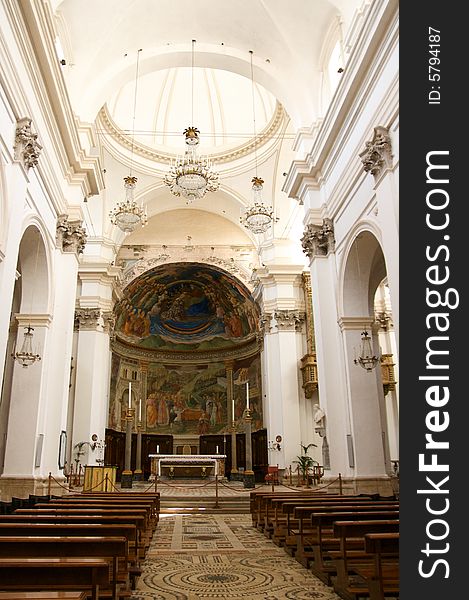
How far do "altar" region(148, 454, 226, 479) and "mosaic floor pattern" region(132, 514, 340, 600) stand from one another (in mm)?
9044

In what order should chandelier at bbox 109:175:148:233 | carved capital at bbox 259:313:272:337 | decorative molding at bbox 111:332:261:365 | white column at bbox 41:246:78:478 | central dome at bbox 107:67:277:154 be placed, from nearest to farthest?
white column at bbox 41:246:78:478 < chandelier at bbox 109:175:148:233 < carved capital at bbox 259:313:272:337 < central dome at bbox 107:67:277:154 < decorative molding at bbox 111:332:261:365

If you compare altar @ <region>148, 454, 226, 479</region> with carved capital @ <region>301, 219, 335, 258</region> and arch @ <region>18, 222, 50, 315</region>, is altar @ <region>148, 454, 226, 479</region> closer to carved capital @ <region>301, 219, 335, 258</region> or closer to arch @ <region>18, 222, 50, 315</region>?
carved capital @ <region>301, 219, 335, 258</region>

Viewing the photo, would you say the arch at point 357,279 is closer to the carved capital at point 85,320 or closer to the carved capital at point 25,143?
the carved capital at point 25,143

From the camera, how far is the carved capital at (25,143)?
7.93 meters

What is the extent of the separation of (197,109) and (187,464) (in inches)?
544

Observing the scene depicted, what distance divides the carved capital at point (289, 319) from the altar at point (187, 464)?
521 centimetres

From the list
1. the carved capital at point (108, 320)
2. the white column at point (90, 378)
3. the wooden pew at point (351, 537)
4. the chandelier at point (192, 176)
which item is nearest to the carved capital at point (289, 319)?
the carved capital at point (108, 320)

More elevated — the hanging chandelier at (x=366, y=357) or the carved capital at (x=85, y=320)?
the carved capital at (x=85, y=320)

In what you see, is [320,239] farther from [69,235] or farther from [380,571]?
[380,571]

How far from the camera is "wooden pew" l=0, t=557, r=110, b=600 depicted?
9.31 feet

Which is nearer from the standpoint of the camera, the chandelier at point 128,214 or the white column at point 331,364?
the white column at point 331,364

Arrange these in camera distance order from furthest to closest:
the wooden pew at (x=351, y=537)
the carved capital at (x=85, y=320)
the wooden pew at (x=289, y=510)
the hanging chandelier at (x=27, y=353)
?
1. the carved capital at (x=85, y=320)
2. the hanging chandelier at (x=27, y=353)
3. the wooden pew at (x=289, y=510)
4. the wooden pew at (x=351, y=537)

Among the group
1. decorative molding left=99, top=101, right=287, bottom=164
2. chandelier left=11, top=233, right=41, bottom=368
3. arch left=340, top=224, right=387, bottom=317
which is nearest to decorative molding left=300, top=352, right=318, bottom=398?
arch left=340, top=224, right=387, bottom=317

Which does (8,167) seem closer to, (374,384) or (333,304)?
(333,304)
